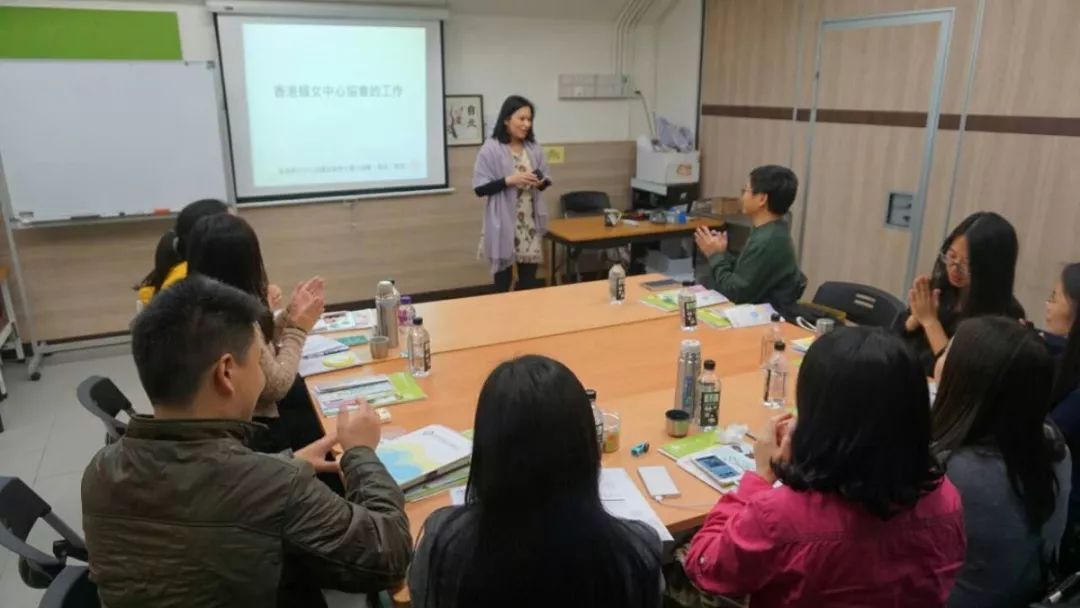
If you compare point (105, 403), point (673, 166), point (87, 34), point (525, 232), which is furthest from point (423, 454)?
point (673, 166)

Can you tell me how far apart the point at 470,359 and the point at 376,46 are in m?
3.29

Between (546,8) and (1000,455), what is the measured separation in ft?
16.0

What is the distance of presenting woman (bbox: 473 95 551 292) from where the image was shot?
441 centimetres

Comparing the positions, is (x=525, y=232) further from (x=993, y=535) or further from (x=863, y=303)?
(x=993, y=535)

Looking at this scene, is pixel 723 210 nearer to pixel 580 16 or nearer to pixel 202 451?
pixel 580 16

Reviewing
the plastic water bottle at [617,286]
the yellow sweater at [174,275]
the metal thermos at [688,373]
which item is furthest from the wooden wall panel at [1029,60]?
the yellow sweater at [174,275]

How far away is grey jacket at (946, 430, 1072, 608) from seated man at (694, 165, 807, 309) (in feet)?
5.67

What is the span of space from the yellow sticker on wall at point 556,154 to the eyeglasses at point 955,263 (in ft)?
12.0

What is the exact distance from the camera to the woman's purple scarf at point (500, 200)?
4449mm

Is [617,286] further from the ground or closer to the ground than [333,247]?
further from the ground

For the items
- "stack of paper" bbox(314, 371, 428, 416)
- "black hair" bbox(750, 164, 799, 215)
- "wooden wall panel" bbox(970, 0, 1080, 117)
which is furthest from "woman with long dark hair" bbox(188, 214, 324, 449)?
"wooden wall panel" bbox(970, 0, 1080, 117)

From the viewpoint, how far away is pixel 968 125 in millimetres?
3883

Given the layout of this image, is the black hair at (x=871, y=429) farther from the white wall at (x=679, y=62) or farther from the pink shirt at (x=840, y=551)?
the white wall at (x=679, y=62)

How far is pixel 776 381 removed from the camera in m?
2.28
